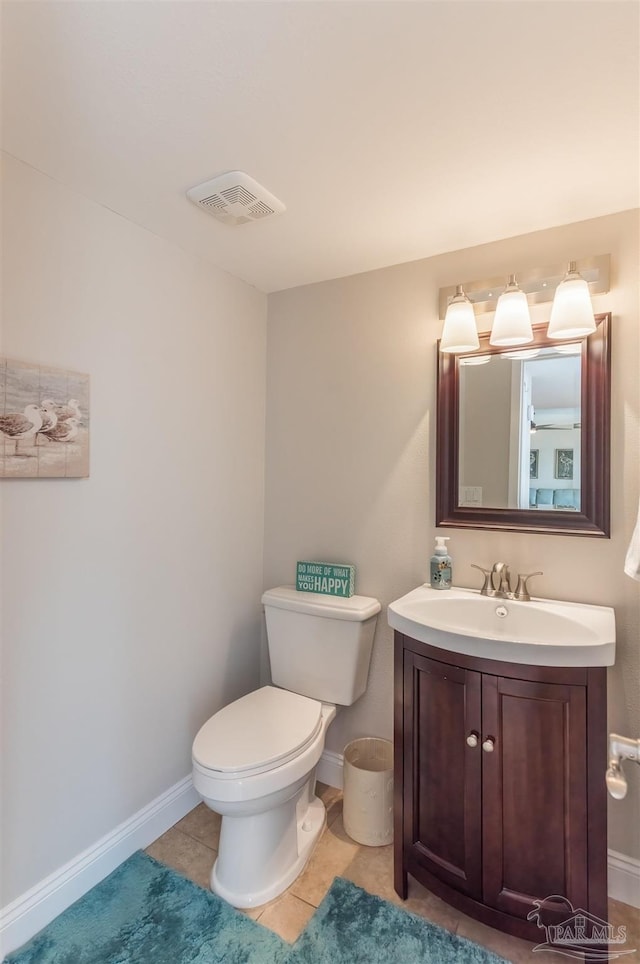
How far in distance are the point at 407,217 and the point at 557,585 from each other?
138 cm

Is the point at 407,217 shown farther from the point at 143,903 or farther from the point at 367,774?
the point at 143,903

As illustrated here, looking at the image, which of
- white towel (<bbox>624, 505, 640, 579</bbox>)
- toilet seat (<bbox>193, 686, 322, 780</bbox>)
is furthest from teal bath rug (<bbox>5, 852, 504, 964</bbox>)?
white towel (<bbox>624, 505, 640, 579</bbox>)

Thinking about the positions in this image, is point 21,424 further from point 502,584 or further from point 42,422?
point 502,584

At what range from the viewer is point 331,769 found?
2.09 m

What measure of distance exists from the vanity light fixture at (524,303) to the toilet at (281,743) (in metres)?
1.12

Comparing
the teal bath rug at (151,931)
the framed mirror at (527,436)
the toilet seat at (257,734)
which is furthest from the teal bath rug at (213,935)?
the framed mirror at (527,436)

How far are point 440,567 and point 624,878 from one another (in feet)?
3.71

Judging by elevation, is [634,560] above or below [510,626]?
above

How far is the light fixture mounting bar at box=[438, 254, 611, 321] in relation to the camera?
156 centimetres

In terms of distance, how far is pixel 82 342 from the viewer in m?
1.51

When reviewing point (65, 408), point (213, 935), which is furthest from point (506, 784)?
point (65, 408)

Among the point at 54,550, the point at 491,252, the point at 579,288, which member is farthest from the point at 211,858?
the point at 491,252

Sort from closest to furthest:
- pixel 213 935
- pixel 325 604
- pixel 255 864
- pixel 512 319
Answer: pixel 213 935, pixel 255 864, pixel 512 319, pixel 325 604

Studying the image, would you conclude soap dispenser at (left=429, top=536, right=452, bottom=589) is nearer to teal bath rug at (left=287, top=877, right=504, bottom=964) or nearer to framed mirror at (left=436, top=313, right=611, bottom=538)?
framed mirror at (left=436, top=313, right=611, bottom=538)
